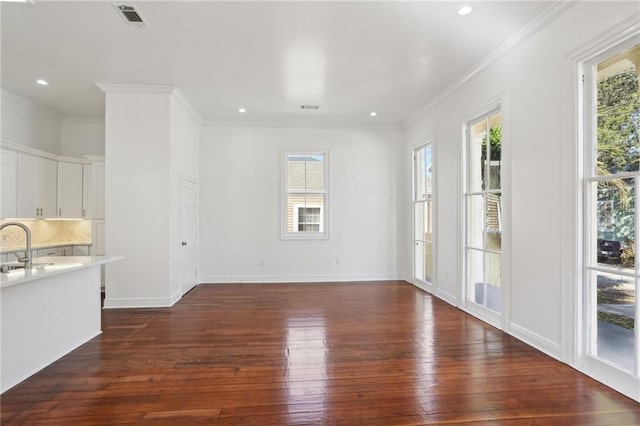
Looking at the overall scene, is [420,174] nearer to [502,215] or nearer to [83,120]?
[502,215]

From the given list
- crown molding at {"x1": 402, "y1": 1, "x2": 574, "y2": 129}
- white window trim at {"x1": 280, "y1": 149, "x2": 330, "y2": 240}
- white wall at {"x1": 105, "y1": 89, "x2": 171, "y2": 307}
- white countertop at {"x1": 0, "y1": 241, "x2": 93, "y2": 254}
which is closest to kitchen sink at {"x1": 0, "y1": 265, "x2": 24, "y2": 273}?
white wall at {"x1": 105, "y1": 89, "x2": 171, "y2": 307}

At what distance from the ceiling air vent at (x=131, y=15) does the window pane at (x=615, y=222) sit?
13.9ft

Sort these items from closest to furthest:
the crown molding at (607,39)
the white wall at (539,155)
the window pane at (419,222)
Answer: the crown molding at (607,39) → the white wall at (539,155) → the window pane at (419,222)

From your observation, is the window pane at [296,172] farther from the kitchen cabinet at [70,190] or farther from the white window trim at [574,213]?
the white window trim at [574,213]

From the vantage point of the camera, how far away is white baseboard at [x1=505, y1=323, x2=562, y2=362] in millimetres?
2817

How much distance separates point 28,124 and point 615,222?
7666 mm

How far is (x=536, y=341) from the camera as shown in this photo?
9.97ft

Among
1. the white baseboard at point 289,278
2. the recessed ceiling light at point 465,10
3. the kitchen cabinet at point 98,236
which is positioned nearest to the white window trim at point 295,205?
the white baseboard at point 289,278

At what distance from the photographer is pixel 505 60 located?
347 cm

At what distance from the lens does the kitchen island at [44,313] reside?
94.0 inches

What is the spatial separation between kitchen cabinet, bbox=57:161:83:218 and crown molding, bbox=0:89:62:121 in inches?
37.3

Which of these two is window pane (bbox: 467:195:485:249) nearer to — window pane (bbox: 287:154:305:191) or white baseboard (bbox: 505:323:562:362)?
white baseboard (bbox: 505:323:562:362)

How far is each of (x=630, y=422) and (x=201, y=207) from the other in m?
6.09

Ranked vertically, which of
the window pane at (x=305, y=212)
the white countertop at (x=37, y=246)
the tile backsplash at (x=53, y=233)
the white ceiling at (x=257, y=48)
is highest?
the white ceiling at (x=257, y=48)
